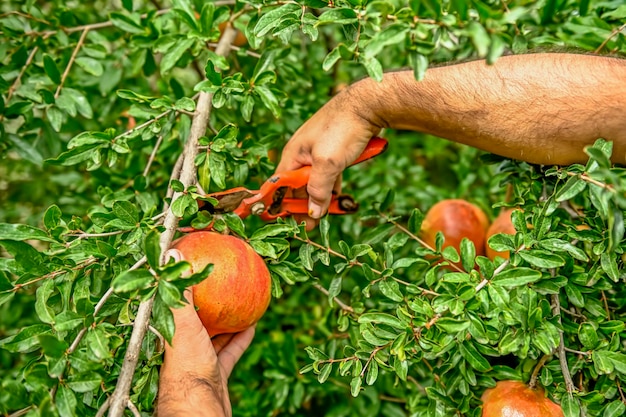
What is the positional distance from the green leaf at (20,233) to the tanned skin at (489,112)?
67 centimetres

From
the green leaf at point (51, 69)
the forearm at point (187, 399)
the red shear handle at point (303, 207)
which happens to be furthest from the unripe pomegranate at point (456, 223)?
the green leaf at point (51, 69)

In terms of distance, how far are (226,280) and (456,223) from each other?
1.11 m

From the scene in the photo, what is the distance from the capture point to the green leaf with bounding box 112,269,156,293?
103 cm

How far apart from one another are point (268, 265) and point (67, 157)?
584mm

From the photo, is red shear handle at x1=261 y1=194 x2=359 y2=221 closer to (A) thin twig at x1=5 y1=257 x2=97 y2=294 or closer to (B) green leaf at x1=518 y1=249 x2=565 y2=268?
(A) thin twig at x1=5 y1=257 x2=97 y2=294

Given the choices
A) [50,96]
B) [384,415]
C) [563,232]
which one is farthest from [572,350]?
[50,96]

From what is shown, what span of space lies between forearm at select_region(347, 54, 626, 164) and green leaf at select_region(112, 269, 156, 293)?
83cm

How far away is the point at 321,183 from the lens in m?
1.67

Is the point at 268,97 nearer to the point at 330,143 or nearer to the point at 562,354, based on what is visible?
the point at 330,143

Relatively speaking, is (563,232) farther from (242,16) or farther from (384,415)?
(242,16)

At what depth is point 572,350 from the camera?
4.63ft

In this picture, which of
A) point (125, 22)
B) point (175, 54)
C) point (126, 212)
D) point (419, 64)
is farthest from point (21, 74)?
point (419, 64)

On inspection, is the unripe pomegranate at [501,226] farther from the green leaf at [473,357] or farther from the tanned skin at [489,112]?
the green leaf at [473,357]

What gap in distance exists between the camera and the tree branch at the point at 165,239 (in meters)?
1.19
